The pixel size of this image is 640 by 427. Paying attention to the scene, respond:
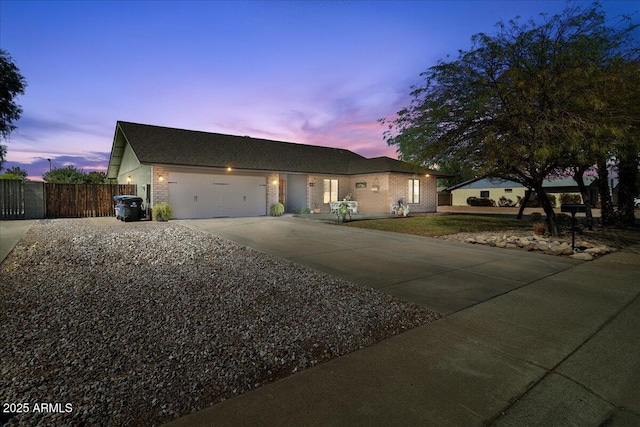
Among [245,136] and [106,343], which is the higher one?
[245,136]

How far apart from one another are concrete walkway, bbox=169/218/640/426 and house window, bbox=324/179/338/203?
17.6 m

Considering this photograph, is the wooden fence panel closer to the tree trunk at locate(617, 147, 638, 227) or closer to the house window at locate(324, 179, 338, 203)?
the house window at locate(324, 179, 338, 203)

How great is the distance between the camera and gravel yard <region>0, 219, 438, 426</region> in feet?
7.84

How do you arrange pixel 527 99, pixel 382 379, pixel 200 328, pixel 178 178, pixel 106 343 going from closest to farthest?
pixel 382 379 → pixel 106 343 → pixel 200 328 → pixel 527 99 → pixel 178 178

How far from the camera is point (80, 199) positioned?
1898cm

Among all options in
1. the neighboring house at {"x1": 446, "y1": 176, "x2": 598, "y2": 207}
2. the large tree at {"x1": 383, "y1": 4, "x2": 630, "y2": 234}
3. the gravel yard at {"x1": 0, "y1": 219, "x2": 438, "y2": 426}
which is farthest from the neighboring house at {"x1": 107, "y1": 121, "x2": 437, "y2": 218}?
the neighboring house at {"x1": 446, "y1": 176, "x2": 598, "y2": 207}

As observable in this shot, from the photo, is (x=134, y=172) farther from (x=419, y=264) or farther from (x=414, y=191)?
(x=419, y=264)

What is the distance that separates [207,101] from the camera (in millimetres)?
19656

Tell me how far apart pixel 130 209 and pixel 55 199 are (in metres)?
5.88

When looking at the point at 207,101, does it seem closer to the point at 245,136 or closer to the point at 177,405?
the point at 245,136

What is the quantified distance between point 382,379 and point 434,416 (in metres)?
0.54

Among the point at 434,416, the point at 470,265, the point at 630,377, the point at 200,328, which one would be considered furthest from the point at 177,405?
the point at 470,265

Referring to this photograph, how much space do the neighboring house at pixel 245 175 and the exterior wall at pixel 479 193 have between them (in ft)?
64.1

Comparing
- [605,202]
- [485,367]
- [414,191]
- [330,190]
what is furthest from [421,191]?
[485,367]
